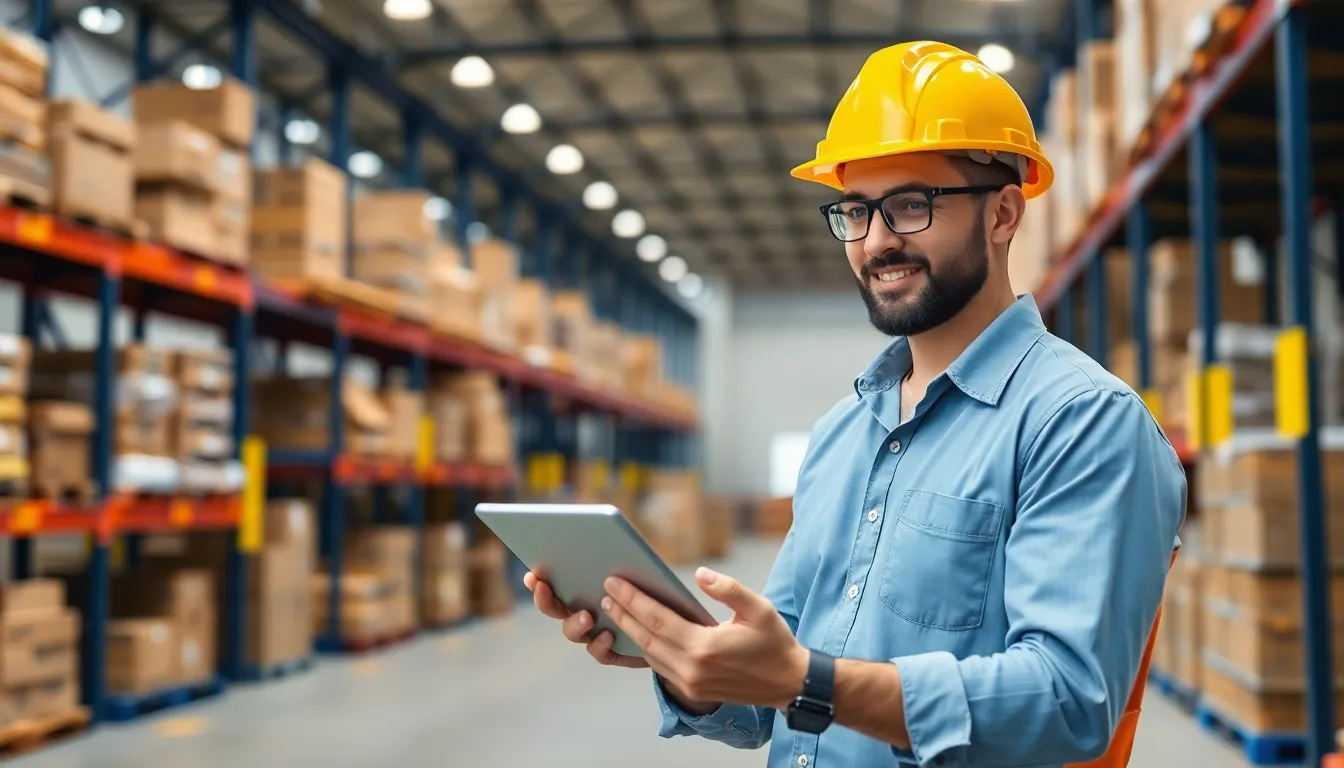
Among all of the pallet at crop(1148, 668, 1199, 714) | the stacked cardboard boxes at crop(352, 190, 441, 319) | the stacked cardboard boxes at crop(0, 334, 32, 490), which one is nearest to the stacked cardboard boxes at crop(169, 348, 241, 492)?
the stacked cardboard boxes at crop(0, 334, 32, 490)

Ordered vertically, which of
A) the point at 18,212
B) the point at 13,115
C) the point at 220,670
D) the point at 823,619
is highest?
the point at 13,115

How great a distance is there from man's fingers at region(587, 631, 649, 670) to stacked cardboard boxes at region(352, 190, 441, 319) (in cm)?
785

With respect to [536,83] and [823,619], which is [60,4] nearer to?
[536,83]

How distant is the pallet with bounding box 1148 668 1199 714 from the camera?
6070 millimetres

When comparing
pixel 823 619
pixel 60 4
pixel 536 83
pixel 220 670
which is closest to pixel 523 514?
pixel 823 619

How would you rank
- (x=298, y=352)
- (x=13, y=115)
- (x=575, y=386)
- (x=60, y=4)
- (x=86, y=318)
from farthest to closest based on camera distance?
(x=298, y=352) → (x=575, y=386) → (x=86, y=318) → (x=60, y=4) → (x=13, y=115)

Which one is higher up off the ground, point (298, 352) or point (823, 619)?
point (298, 352)

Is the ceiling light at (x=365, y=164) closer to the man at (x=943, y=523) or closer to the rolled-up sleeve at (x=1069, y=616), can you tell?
the man at (x=943, y=523)

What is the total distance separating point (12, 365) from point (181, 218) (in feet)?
4.91

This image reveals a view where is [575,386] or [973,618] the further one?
[575,386]

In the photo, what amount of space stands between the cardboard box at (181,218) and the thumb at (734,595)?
5.88m

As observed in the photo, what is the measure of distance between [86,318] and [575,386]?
578 cm

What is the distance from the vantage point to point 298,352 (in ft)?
55.8

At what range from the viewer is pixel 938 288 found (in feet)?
4.93
